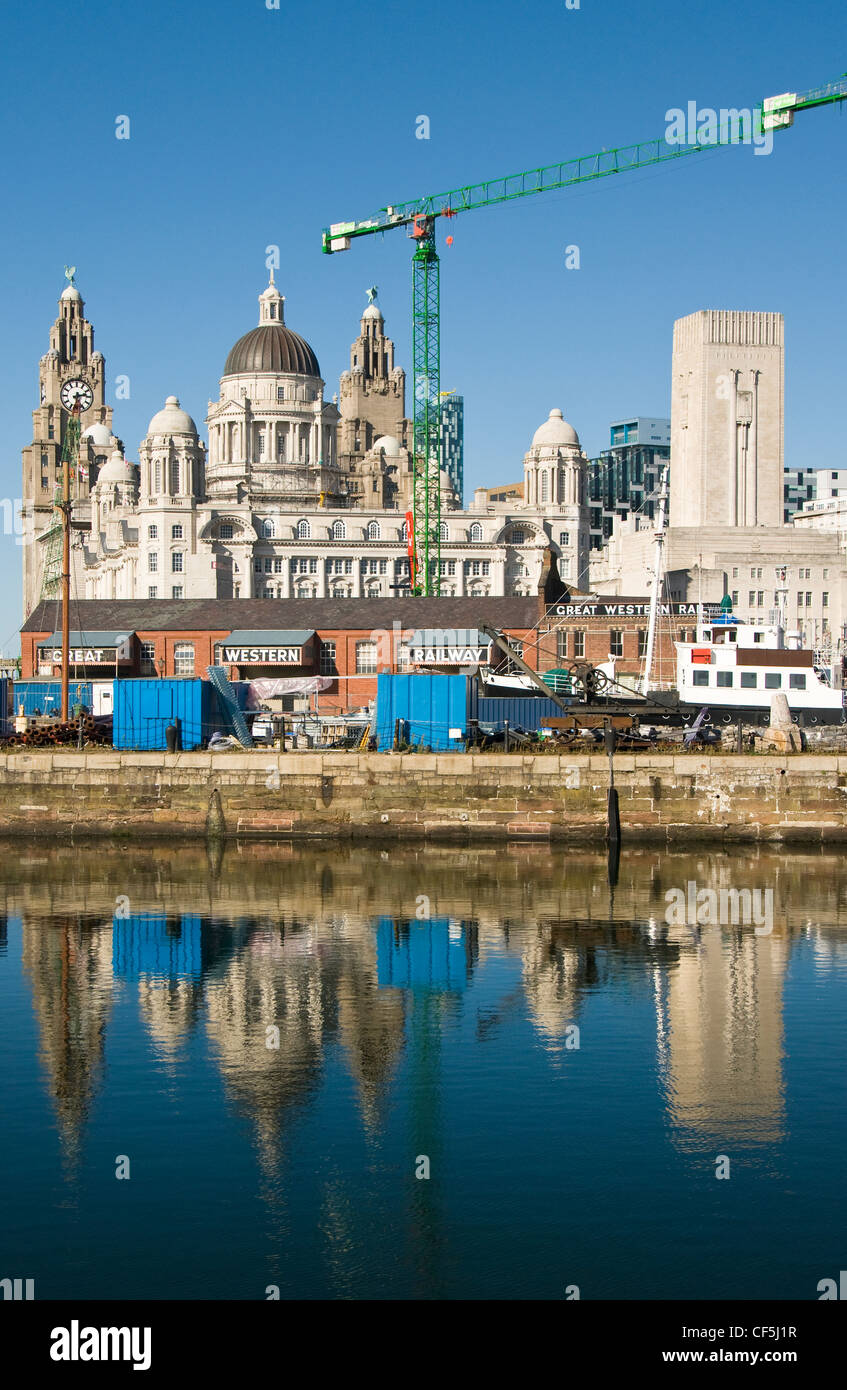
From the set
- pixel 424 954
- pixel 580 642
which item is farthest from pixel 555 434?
pixel 424 954

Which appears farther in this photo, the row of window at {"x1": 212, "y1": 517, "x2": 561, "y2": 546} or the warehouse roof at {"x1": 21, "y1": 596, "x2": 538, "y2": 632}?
the row of window at {"x1": 212, "y1": 517, "x2": 561, "y2": 546}

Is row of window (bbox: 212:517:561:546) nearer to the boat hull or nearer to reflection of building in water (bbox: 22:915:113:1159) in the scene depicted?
the boat hull

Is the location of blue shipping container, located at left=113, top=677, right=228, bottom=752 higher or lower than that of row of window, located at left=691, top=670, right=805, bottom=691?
lower

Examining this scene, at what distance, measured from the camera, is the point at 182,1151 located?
19203 mm

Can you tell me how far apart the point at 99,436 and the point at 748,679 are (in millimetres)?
146063

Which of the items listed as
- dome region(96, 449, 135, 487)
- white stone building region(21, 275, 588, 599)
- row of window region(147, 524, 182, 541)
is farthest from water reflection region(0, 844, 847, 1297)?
dome region(96, 449, 135, 487)

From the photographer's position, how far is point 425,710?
49.2m

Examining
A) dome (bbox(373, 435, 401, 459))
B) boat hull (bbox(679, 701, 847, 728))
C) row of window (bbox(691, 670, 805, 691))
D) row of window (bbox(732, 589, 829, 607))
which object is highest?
dome (bbox(373, 435, 401, 459))

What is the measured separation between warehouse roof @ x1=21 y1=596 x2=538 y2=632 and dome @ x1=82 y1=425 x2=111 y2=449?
109m

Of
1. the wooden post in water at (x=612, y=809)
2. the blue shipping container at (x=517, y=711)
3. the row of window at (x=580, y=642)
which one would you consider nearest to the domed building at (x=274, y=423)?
the row of window at (x=580, y=642)

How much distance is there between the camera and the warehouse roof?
7719 centimetres

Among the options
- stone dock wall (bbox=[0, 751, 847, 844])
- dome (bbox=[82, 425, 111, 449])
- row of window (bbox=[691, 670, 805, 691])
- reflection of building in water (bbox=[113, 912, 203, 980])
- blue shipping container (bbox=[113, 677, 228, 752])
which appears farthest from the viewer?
dome (bbox=[82, 425, 111, 449])

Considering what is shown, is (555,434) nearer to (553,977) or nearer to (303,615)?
(303,615)
